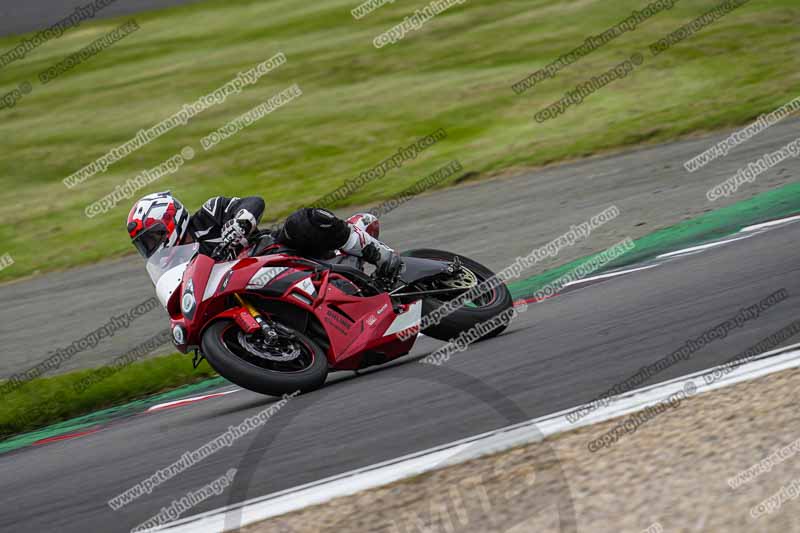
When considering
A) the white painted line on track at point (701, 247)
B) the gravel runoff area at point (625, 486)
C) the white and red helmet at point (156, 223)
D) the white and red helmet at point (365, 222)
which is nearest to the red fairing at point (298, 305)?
the white and red helmet at point (156, 223)

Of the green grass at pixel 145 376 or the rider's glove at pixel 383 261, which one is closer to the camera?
the rider's glove at pixel 383 261

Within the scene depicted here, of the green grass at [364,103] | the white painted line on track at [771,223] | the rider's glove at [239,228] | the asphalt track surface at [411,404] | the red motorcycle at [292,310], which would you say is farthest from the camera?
the green grass at [364,103]

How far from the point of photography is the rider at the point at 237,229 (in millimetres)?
6492

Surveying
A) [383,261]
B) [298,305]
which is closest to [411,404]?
[298,305]

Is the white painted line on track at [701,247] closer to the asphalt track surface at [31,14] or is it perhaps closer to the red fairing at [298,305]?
the red fairing at [298,305]

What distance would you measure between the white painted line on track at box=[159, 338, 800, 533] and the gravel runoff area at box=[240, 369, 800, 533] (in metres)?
0.08

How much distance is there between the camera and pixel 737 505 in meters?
3.38

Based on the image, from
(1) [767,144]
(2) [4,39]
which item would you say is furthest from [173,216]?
(2) [4,39]

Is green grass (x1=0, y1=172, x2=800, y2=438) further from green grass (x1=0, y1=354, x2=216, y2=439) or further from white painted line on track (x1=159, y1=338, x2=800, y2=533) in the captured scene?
white painted line on track (x1=159, y1=338, x2=800, y2=533)

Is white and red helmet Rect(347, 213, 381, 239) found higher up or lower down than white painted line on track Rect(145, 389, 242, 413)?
higher up

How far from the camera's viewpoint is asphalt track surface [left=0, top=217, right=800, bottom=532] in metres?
4.76

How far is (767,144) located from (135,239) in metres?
10.2

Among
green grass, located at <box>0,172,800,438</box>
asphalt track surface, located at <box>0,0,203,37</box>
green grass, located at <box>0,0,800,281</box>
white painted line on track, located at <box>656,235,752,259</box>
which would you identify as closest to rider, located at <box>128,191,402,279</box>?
green grass, located at <box>0,172,800,438</box>

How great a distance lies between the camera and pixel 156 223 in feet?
21.3
